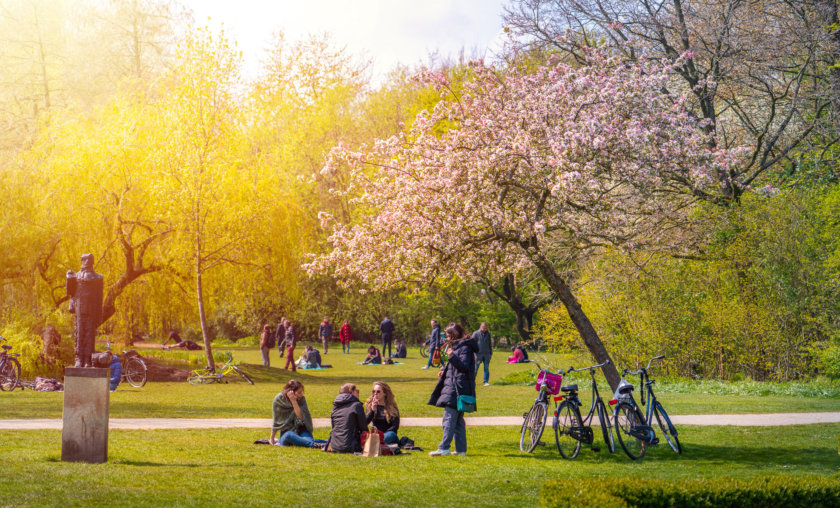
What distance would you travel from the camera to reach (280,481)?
30.2ft

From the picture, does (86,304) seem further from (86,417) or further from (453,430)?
(453,430)

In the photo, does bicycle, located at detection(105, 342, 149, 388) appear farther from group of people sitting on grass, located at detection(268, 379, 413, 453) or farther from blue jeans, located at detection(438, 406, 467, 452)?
blue jeans, located at detection(438, 406, 467, 452)

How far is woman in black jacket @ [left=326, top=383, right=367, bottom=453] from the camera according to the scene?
11.9 m

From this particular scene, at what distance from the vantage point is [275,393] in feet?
68.4

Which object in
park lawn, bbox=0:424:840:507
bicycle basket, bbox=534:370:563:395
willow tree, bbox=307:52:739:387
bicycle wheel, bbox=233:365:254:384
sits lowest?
park lawn, bbox=0:424:840:507

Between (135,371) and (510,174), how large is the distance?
499 inches

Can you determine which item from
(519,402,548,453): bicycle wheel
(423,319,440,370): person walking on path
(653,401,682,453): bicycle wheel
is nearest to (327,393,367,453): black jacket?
(519,402,548,453): bicycle wheel

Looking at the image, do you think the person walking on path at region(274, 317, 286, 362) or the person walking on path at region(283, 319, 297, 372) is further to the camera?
the person walking on path at region(274, 317, 286, 362)

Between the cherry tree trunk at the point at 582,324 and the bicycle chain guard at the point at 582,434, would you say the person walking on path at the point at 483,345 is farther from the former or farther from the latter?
the bicycle chain guard at the point at 582,434

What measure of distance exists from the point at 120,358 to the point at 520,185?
13843 mm

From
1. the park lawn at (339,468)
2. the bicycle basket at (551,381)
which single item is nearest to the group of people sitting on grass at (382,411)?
the park lawn at (339,468)

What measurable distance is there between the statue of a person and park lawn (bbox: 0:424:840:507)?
1.38m

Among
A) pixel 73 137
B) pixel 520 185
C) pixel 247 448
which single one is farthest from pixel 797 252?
pixel 73 137

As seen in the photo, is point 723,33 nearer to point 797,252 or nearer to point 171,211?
point 797,252
